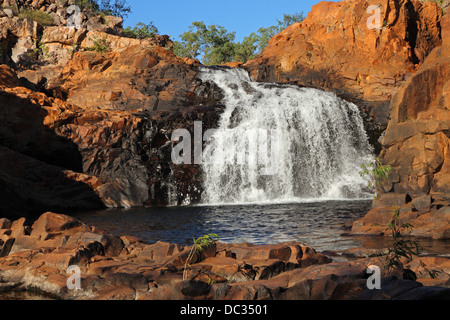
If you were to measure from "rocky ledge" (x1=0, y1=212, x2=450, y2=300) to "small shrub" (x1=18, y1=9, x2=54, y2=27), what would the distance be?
40.0 meters

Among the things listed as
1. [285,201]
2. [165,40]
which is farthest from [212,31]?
[285,201]

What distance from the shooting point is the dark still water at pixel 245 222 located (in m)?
15.0

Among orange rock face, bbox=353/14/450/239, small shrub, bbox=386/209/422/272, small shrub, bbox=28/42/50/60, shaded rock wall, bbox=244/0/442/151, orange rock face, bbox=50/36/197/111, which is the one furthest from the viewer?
small shrub, bbox=28/42/50/60

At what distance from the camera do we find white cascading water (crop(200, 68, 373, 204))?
92.1ft

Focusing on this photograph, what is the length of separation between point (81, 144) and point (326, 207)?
1503cm

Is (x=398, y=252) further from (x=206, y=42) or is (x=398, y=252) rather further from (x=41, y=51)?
(x=206, y=42)

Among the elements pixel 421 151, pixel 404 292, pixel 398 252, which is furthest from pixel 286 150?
pixel 404 292

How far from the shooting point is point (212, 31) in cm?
7612

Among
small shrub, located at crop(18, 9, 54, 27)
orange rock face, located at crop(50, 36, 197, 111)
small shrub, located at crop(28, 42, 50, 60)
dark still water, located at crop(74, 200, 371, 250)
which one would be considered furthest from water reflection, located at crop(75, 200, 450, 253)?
small shrub, located at crop(18, 9, 54, 27)

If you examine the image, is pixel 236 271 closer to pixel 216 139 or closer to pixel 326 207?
pixel 326 207

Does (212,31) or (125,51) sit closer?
(125,51)

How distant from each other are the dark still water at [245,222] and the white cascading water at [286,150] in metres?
3.74

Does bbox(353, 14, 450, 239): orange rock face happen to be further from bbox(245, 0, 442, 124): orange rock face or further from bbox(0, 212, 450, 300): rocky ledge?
bbox(245, 0, 442, 124): orange rock face

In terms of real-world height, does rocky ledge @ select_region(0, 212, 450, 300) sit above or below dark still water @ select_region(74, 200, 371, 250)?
below
